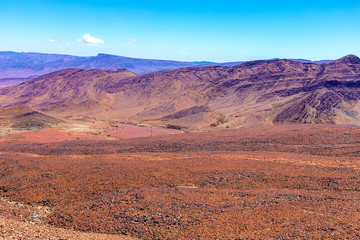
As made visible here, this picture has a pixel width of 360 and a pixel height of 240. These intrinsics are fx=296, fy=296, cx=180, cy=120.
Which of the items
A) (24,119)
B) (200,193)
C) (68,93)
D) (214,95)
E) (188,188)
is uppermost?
(214,95)

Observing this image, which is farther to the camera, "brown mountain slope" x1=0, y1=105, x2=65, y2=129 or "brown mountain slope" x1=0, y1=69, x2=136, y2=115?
"brown mountain slope" x1=0, y1=69, x2=136, y2=115

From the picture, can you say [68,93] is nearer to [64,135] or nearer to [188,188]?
[64,135]

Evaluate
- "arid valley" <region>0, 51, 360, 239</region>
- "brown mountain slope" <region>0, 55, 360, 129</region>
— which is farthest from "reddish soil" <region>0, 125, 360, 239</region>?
"brown mountain slope" <region>0, 55, 360, 129</region>

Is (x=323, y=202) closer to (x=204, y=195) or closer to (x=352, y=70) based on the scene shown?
(x=204, y=195)

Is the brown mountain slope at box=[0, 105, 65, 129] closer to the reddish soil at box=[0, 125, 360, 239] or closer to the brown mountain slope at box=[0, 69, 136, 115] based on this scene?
the brown mountain slope at box=[0, 69, 136, 115]

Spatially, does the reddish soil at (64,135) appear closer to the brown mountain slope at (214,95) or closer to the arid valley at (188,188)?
A: the arid valley at (188,188)

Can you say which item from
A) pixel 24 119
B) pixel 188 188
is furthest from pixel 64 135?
pixel 188 188

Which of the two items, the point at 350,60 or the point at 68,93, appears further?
the point at 68,93

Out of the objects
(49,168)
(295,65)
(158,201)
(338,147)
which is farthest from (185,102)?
(158,201)
